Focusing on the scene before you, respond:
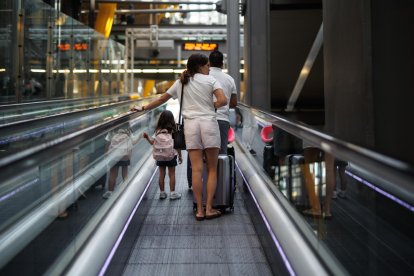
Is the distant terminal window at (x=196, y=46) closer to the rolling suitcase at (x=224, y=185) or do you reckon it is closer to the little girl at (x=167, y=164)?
the little girl at (x=167, y=164)

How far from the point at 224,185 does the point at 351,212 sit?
2984 millimetres

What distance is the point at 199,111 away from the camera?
195 inches

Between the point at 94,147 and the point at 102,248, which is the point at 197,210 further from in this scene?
the point at 102,248

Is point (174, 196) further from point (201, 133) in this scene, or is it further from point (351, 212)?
point (351, 212)

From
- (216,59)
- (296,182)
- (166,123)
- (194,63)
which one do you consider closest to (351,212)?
(296,182)

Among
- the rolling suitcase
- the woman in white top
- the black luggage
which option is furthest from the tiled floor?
the black luggage

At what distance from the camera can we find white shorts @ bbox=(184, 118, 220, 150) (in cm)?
493

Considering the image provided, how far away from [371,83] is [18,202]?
286 centimetres

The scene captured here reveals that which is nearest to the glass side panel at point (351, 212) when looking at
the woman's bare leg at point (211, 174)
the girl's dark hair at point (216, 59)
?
the woman's bare leg at point (211, 174)

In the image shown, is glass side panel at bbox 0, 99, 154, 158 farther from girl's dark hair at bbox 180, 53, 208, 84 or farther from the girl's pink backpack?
girl's dark hair at bbox 180, 53, 208, 84

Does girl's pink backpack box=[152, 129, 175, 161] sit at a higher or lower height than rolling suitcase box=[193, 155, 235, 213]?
higher

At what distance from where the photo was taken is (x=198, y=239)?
4523mm

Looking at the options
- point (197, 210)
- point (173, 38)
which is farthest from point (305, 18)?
point (173, 38)

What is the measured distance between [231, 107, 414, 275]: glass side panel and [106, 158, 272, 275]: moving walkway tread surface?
0.69m
